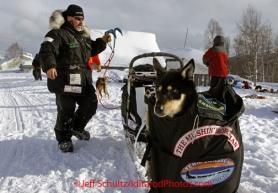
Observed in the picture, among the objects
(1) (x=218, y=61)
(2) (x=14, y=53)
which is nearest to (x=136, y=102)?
(1) (x=218, y=61)

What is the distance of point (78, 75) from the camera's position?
307 cm

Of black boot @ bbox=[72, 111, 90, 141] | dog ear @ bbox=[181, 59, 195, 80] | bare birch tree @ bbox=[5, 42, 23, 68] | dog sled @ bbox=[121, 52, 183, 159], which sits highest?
bare birch tree @ bbox=[5, 42, 23, 68]

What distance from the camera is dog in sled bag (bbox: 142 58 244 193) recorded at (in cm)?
163

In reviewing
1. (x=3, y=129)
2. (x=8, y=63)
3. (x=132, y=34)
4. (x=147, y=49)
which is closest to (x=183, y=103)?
(x=3, y=129)

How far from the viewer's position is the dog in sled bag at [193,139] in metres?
1.63

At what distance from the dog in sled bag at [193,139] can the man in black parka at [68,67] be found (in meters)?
1.61

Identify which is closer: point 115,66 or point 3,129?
point 3,129

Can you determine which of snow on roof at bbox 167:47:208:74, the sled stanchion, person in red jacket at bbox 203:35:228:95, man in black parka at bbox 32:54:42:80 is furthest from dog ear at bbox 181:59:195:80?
snow on roof at bbox 167:47:208:74

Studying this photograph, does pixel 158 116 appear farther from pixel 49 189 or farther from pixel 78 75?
pixel 78 75

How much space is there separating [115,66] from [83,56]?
18.8 m

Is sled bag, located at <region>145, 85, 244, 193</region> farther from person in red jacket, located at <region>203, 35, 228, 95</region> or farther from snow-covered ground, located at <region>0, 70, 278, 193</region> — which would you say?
person in red jacket, located at <region>203, 35, 228, 95</region>

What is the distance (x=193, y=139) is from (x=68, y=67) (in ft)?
6.73

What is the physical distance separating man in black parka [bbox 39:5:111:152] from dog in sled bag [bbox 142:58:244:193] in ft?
5.28

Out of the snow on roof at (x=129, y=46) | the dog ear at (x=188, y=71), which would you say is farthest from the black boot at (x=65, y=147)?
the snow on roof at (x=129, y=46)
